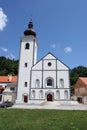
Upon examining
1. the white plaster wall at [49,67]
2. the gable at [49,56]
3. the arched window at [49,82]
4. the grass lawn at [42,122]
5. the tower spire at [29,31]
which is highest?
the tower spire at [29,31]

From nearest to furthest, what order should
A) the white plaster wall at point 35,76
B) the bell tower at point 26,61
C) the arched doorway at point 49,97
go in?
the arched doorway at point 49,97
the bell tower at point 26,61
the white plaster wall at point 35,76

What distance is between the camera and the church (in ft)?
126

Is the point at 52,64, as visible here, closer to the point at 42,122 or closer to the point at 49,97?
the point at 49,97

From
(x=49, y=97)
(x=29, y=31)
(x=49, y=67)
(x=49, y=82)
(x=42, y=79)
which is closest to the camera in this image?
(x=49, y=97)

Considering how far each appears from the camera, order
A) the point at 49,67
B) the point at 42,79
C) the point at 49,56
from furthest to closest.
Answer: the point at 49,56
the point at 49,67
the point at 42,79

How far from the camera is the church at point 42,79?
126 ft

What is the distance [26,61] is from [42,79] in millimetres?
5276

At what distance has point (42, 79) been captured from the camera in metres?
39.5

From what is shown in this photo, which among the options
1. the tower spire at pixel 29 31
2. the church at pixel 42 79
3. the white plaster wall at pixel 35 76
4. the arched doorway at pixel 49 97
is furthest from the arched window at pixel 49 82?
the tower spire at pixel 29 31

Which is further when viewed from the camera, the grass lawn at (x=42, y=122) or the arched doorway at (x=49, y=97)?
the arched doorway at (x=49, y=97)

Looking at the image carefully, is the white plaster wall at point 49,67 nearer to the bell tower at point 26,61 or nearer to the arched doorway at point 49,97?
the bell tower at point 26,61

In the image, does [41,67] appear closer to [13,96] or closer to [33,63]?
[33,63]

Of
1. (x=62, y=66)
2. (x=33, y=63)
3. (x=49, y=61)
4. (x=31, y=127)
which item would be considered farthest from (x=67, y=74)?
(x=31, y=127)

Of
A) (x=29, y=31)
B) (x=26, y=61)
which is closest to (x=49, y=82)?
(x=26, y=61)
